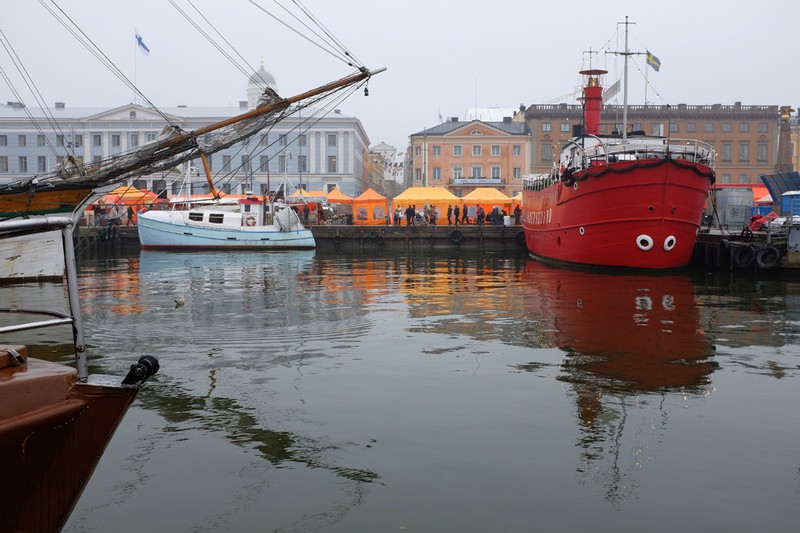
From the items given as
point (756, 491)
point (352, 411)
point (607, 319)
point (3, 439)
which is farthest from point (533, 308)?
point (3, 439)

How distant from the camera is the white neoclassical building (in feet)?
303

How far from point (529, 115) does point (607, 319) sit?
76.8m

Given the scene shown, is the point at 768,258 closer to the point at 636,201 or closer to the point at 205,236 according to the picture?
the point at 636,201

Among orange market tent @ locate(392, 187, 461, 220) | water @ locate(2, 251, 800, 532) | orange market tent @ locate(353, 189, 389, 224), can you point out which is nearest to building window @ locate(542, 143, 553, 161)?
orange market tent @ locate(392, 187, 461, 220)

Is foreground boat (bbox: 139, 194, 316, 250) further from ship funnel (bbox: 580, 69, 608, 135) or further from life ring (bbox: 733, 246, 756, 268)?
life ring (bbox: 733, 246, 756, 268)

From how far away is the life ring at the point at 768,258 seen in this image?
92.8 feet

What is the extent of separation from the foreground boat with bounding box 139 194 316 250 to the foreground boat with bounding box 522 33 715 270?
20.2 meters

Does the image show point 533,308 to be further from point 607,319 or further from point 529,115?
point 529,115

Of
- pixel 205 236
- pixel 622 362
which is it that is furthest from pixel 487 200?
pixel 622 362

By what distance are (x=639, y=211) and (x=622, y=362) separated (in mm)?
16346

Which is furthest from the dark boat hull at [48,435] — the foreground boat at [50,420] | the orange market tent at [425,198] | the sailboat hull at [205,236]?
the orange market tent at [425,198]

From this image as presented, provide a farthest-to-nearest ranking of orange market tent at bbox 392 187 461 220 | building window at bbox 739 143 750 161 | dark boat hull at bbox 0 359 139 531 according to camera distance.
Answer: building window at bbox 739 143 750 161 → orange market tent at bbox 392 187 461 220 → dark boat hull at bbox 0 359 139 531

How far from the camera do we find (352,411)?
29.3 ft

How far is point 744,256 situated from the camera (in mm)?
29297
